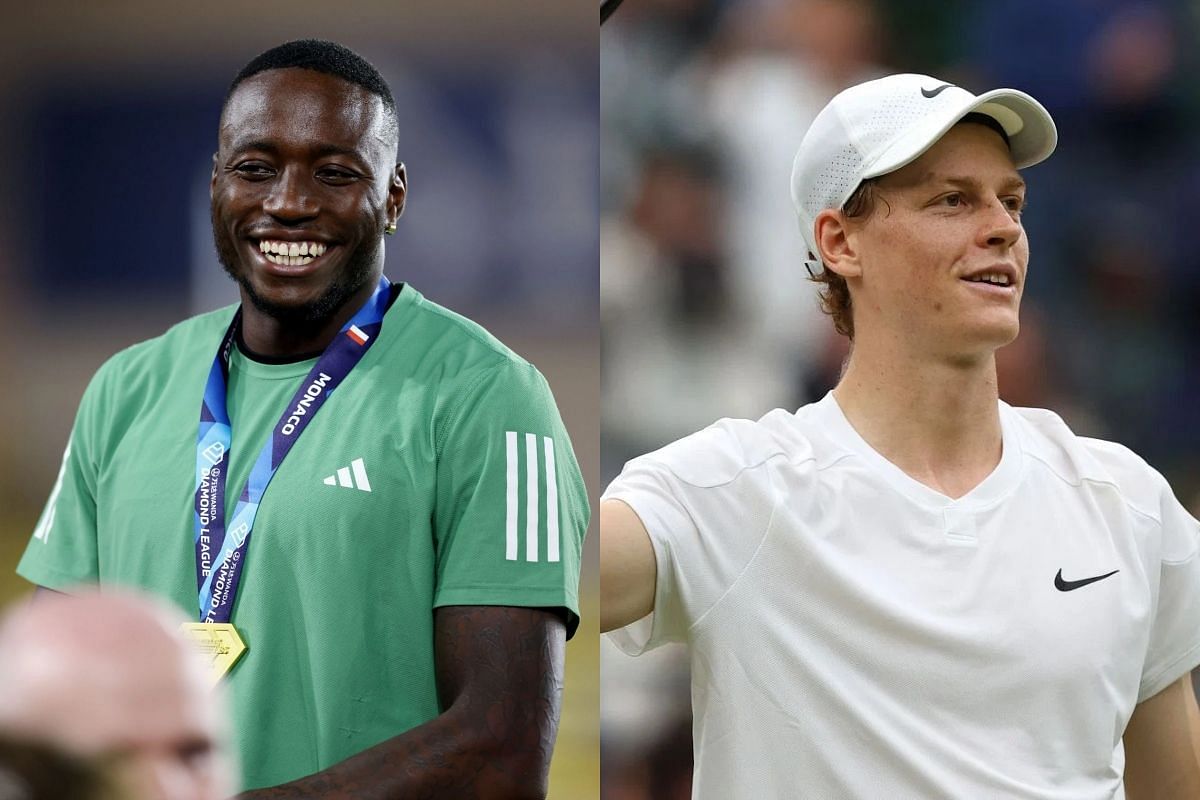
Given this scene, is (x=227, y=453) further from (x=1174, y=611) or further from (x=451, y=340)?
(x=1174, y=611)

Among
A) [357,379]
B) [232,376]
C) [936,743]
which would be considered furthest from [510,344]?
[936,743]

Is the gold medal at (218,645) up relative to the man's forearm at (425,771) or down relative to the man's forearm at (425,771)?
up

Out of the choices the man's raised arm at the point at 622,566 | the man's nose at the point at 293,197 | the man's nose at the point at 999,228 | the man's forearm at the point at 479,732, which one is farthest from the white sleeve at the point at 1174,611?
the man's nose at the point at 293,197

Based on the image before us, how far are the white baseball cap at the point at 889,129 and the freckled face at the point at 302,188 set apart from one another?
0.49 meters

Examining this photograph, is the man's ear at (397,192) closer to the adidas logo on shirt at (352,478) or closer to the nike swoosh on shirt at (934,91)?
the adidas logo on shirt at (352,478)

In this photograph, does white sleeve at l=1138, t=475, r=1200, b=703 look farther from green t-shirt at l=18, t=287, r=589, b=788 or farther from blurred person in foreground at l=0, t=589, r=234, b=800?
blurred person in foreground at l=0, t=589, r=234, b=800

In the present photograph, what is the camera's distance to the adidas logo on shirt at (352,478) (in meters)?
1.42

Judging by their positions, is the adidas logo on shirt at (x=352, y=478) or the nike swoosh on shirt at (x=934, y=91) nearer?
the adidas logo on shirt at (x=352, y=478)

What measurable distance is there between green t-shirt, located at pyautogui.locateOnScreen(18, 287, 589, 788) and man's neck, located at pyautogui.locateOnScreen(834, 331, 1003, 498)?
0.37 m

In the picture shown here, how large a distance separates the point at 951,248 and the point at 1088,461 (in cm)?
30

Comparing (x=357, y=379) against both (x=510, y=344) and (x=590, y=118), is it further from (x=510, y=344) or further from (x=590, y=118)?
(x=590, y=118)

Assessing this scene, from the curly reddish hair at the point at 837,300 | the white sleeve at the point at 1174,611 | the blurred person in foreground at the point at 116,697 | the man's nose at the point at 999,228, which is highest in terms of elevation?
the man's nose at the point at 999,228

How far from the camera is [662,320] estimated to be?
185cm

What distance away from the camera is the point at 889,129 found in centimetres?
164
